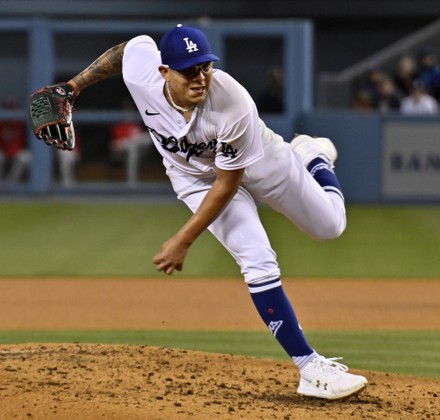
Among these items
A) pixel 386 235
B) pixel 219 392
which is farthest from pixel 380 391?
pixel 386 235

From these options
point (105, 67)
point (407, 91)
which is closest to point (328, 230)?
point (105, 67)

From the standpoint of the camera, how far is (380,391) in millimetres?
5680

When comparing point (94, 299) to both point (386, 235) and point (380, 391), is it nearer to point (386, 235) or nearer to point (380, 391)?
point (380, 391)

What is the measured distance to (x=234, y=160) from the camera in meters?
5.05

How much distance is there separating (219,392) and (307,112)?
11487 mm

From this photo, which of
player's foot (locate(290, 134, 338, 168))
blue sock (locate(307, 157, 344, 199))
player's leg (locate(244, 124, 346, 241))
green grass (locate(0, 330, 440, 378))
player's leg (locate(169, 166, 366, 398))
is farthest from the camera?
green grass (locate(0, 330, 440, 378))

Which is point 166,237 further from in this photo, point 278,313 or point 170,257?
point 170,257

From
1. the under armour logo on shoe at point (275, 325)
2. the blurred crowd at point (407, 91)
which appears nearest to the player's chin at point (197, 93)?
the under armour logo on shoe at point (275, 325)

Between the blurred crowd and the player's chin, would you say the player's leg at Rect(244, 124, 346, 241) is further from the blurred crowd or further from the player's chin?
the blurred crowd

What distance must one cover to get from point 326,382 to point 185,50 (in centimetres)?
180

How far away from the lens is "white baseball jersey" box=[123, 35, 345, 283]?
5.02m

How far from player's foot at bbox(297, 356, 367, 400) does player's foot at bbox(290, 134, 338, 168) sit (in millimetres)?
1274

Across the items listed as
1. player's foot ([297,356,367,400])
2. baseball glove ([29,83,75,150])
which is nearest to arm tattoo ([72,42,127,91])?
baseball glove ([29,83,75,150])

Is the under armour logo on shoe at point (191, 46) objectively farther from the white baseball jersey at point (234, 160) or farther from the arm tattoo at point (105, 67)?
the arm tattoo at point (105, 67)
